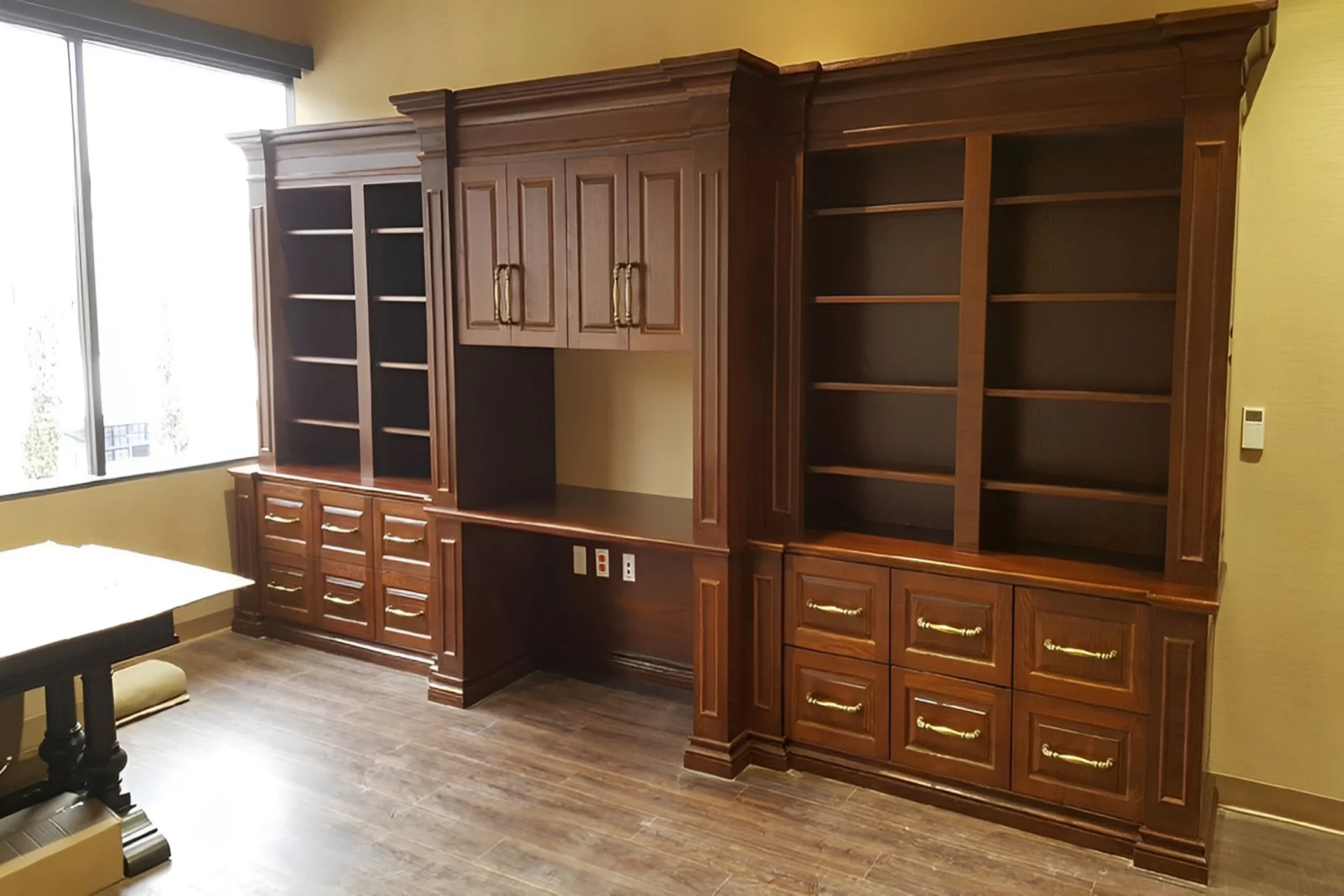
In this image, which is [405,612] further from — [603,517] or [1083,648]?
[1083,648]

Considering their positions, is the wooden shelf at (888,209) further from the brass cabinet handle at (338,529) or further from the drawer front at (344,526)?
the brass cabinet handle at (338,529)

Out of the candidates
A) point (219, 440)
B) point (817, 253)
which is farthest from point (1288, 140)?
point (219, 440)

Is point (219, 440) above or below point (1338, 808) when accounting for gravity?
above

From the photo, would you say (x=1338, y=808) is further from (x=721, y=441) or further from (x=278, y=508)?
(x=278, y=508)

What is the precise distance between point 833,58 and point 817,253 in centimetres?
73

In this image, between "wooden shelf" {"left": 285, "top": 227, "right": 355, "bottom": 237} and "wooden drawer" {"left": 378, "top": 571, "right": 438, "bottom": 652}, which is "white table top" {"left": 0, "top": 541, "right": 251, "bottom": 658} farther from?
"wooden shelf" {"left": 285, "top": 227, "right": 355, "bottom": 237}

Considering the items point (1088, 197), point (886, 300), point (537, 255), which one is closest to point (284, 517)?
point (537, 255)

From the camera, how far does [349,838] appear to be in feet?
10.1

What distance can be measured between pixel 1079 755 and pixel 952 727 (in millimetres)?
384

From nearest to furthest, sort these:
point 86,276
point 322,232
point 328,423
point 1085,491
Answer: point 1085,491, point 86,276, point 322,232, point 328,423

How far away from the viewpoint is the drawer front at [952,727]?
125 inches

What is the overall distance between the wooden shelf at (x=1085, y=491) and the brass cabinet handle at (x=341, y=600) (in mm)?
2821

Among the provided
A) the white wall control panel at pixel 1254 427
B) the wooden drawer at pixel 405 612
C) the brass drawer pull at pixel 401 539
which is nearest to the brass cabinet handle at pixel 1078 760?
the white wall control panel at pixel 1254 427

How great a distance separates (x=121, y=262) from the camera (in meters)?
4.58
